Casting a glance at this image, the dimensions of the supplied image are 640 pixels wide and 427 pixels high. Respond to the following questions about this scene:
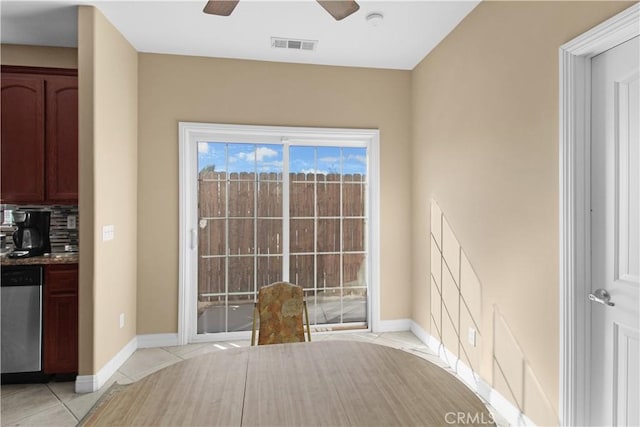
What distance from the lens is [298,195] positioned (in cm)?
384

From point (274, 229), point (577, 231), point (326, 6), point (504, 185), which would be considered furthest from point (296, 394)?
point (274, 229)

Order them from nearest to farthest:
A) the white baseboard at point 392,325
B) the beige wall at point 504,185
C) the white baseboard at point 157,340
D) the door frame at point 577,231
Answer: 1. the door frame at point 577,231
2. the beige wall at point 504,185
3. the white baseboard at point 157,340
4. the white baseboard at point 392,325

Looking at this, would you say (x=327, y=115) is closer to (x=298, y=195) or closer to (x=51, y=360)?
(x=298, y=195)

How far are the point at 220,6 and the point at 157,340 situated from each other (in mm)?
3032

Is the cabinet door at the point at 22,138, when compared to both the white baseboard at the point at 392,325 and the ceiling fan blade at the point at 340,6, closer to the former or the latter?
the ceiling fan blade at the point at 340,6

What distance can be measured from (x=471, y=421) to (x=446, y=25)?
2.91 m

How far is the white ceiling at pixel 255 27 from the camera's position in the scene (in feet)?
8.87

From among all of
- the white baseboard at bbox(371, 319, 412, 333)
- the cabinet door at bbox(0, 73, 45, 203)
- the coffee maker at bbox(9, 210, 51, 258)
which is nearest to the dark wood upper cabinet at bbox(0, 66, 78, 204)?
the cabinet door at bbox(0, 73, 45, 203)

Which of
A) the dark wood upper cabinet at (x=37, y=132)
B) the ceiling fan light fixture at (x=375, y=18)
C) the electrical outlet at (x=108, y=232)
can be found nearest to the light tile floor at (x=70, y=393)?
the electrical outlet at (x=108, y=232)

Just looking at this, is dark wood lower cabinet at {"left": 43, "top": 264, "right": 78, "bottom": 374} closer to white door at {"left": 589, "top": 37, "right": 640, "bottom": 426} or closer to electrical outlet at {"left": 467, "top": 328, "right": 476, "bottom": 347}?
electrical outlet at {"left": 467, "top": 328, "right": 476, "bottom": 347}

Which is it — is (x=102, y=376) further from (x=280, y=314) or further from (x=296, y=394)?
(x=296, y=394)

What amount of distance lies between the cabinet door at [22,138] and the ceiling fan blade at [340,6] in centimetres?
258

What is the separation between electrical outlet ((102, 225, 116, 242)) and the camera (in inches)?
110

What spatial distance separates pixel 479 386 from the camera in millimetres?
2639
